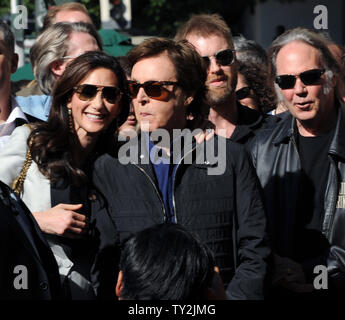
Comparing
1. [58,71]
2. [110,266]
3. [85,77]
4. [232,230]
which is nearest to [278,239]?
[232,230]

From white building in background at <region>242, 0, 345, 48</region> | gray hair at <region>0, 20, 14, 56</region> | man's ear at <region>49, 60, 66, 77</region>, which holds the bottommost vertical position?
man's ear at <region>49, 60, 66, 77</region>

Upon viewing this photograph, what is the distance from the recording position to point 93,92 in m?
3.83

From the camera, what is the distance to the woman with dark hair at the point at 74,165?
340cm

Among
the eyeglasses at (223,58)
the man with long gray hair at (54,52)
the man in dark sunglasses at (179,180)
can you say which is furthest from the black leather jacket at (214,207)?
the man with long gray hair at (54,52)

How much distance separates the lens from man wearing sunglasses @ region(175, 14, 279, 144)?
4.92m

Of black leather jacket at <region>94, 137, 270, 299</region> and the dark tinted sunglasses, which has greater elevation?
the dark tinted sunglasses

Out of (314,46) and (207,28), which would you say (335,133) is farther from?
(207,28)

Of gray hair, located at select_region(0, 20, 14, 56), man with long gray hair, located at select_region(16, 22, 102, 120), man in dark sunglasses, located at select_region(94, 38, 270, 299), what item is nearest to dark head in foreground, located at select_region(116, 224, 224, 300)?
man in dark sunglasses, located at select_region(94, 38, 270, 299)

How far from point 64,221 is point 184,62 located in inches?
40.6

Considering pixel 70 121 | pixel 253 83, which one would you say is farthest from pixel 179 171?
pixel 253 83

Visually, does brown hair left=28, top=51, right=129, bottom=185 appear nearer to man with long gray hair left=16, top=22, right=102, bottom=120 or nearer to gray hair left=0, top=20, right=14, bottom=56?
gray hair left=0, top=20, right=14, bottom=56

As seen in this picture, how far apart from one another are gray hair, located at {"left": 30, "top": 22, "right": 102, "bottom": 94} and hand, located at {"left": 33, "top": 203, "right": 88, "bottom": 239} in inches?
70.6

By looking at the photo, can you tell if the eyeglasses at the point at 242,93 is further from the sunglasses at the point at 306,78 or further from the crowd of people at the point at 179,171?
the sunglasses at the point at 306,78

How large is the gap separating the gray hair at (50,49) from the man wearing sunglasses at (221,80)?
817 mm
